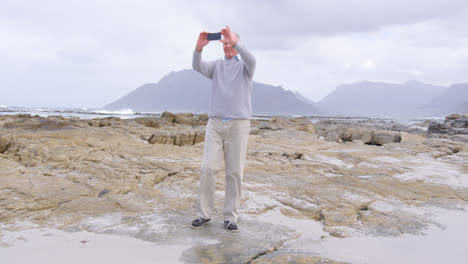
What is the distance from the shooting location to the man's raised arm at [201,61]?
290cm

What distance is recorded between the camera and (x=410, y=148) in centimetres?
823

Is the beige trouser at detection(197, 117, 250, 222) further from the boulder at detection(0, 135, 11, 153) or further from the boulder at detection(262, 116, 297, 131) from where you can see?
the boulder at detection(262, 116, 297, 131)

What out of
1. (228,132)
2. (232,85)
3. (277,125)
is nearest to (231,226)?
(228,132)

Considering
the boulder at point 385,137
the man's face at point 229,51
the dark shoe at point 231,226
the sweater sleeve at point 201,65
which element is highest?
the man's face at point 229,51

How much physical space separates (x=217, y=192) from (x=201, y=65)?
168 centimetres

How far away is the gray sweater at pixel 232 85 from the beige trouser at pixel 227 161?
3.6 inches

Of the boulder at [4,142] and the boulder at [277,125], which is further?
the boulder at [277,125]

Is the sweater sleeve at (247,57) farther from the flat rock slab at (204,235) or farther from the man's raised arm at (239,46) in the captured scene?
the flat rock slab at (204,235)

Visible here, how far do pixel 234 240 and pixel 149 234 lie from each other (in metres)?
0.74

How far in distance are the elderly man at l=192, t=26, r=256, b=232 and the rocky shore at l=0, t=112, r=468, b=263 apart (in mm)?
231

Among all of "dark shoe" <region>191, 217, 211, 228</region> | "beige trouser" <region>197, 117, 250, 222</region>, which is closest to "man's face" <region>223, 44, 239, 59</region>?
"beige trouser" <region>197, 117, 250, 222</region>

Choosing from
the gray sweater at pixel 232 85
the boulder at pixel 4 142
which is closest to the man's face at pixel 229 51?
the gray sweater at pixel 232 85

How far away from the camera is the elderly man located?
2824 mm

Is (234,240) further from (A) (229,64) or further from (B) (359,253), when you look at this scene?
(A) (229,64)
